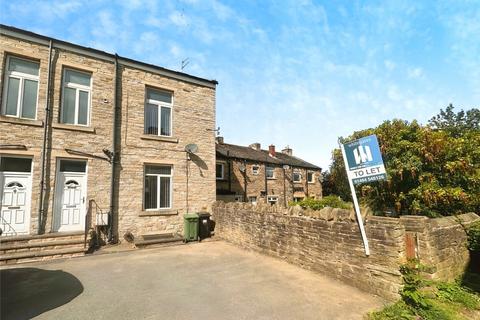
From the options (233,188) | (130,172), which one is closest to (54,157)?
(130,172)

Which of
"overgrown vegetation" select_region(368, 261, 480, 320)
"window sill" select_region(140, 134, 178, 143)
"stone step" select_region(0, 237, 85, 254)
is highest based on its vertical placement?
"window sill" select_region(140, 134, 178, 143)

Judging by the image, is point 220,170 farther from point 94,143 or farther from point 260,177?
point 94,143

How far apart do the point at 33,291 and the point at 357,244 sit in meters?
6.67

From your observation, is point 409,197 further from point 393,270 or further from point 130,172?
point 130,172

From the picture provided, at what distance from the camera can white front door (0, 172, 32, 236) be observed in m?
8.26

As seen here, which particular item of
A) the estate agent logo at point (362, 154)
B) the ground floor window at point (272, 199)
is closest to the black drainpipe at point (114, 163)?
→ the estate agent logo at point (362, 154)

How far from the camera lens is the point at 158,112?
11.6 metres

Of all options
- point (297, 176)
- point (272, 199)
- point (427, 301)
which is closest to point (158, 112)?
point (427, 301)

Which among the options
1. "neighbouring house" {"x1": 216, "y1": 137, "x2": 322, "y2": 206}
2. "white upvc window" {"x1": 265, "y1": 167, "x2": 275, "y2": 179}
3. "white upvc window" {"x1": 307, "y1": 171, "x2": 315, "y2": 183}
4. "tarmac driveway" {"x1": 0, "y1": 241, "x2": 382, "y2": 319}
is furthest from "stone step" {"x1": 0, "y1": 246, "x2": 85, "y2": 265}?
"white upvc window" {"x1": 307, "y1": 171, "x2": 315, "y2": 183}

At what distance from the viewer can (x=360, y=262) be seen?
532 centimetres

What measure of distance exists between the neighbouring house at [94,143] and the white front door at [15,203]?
0.03m

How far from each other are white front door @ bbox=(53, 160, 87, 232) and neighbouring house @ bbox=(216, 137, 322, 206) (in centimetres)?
968

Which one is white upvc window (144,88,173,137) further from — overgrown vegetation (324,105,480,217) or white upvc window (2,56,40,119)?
overgrown vegetation (324,105,480,217)

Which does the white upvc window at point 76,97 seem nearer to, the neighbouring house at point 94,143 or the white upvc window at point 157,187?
the neighbouring house at point 94,143
